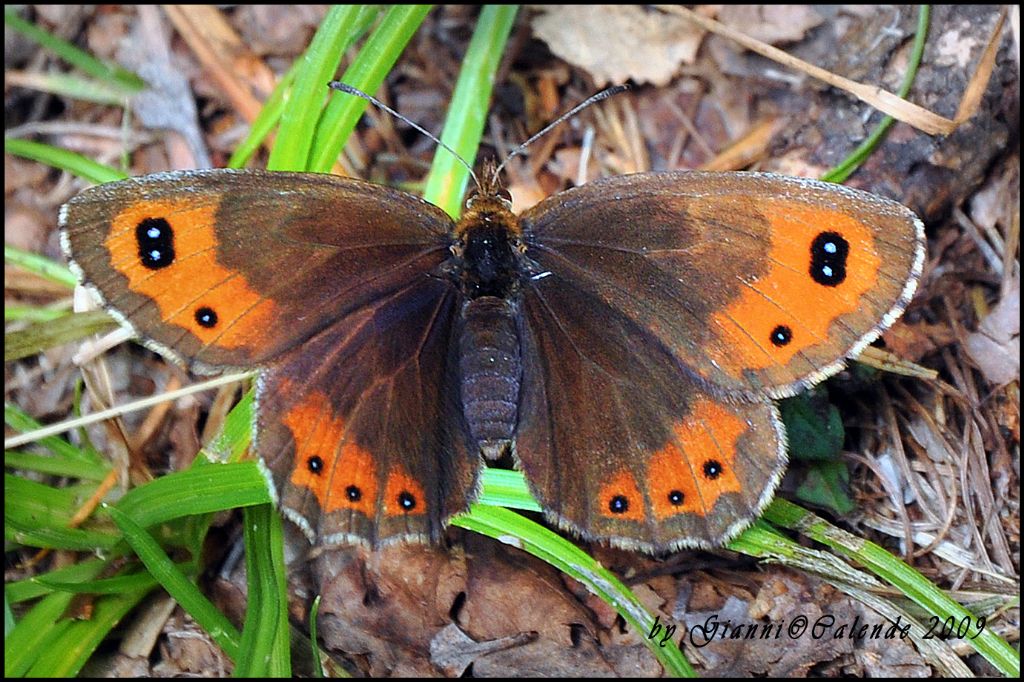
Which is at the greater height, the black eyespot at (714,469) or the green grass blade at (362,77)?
the green grass blade at (362,77)

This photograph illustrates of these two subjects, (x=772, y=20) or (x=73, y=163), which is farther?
(x=772, y=20)

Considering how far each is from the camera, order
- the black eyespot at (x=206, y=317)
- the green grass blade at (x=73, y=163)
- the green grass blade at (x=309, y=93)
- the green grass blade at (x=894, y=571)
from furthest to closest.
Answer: the green grass blade at (x=73, y=163)
the green grass blade at (x=309, y=93)
the green grass blade at (x=894, y=571)
the black eyespot at (x=206, y=317)

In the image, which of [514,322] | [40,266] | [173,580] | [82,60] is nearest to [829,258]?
[514,322]

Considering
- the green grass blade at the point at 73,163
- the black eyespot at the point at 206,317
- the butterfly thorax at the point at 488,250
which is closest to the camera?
the black eyespot at the point at 206,317

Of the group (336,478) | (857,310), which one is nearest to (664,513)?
(857,310)

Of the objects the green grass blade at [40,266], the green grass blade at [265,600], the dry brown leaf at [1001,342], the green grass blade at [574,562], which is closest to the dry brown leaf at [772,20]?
the dry brown leaf at [1001,342]

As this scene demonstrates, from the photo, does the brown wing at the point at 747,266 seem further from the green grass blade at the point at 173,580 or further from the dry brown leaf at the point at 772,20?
the dry brown leaf at the point at 772,20

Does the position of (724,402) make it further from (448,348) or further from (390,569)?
(390,569)

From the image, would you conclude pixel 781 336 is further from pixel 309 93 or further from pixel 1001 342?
pixel 309 93

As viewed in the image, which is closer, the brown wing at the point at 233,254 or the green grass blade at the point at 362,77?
the brown wing at the point at 233,254
